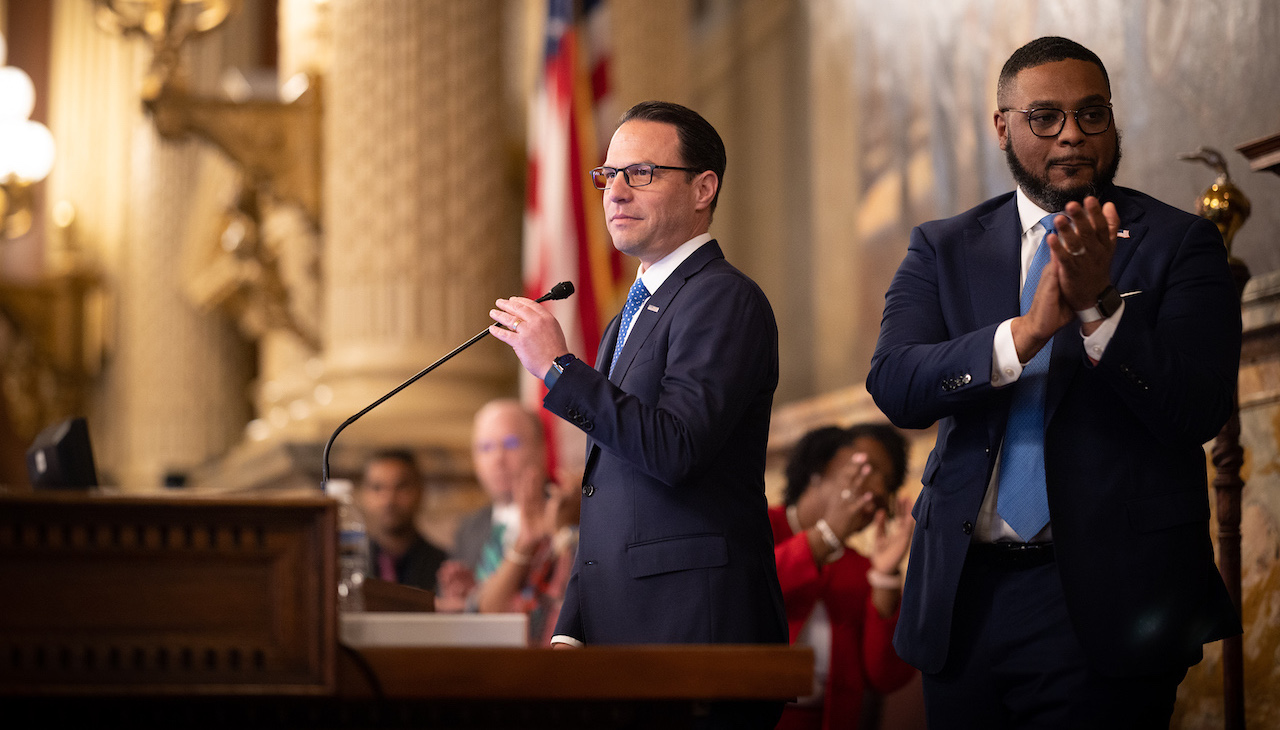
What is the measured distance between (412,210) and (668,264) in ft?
13.2

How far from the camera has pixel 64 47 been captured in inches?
670

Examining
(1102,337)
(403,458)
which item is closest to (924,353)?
(1102,337)

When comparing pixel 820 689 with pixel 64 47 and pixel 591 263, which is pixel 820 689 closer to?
pixel 591 263

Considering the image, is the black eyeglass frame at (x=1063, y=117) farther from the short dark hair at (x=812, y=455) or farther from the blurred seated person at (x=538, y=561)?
the blurred seated person at (x=538, y=561)

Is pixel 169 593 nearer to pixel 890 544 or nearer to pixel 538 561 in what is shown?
pixel 890 544

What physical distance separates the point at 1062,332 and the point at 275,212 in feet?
24.1

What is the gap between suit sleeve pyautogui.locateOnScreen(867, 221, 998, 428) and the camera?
2045mm

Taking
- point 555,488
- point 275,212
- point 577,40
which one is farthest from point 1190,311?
point 275,212

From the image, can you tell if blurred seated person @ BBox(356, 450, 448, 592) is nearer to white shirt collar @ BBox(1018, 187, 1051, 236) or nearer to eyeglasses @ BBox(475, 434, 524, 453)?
eyeglasses @ BBox(475, 434, 524, 453)

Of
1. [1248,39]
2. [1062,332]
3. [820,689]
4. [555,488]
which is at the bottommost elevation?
[820,689]

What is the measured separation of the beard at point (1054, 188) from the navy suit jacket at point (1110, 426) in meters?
0.05

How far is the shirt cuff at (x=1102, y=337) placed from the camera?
195 centimetres

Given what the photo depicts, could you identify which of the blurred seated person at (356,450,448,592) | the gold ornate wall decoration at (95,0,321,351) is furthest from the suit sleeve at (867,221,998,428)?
the gold ornate wall decoration at (95,0,321,351)

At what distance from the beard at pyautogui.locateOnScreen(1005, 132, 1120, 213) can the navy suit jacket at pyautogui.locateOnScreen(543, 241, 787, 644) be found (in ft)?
1.45
